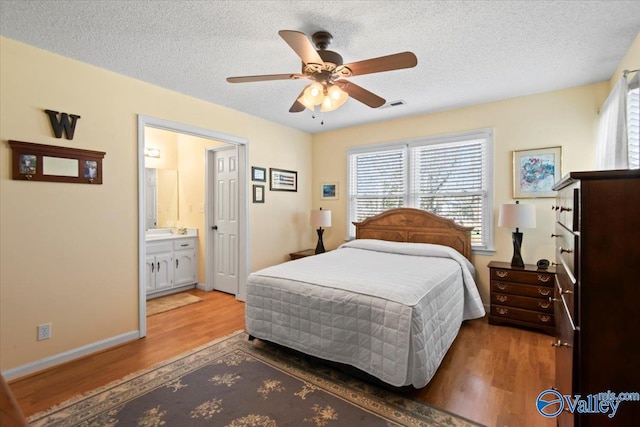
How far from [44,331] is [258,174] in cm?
274

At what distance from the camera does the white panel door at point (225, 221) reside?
4391mm

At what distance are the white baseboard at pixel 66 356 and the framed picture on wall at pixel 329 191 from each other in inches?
125

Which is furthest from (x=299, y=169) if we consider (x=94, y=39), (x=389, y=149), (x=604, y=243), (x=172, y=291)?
(x=604, y=243)

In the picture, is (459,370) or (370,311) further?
(459,370)

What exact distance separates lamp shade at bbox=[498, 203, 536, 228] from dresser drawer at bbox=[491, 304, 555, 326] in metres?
0.88

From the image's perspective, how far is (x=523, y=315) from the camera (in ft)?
10.2

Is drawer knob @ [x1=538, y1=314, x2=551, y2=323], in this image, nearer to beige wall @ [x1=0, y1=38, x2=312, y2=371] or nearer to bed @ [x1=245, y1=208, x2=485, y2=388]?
bed @ [x1=245, y1=208, x2=485, y2=388]

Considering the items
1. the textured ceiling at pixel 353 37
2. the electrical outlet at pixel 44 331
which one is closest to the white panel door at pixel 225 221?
the textured ceiling at pixel 353 37

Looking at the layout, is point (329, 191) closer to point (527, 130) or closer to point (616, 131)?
point (527, 130)

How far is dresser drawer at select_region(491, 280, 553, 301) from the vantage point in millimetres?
2988

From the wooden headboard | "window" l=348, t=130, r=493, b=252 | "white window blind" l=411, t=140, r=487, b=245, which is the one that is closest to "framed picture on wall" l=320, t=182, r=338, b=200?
"window" l=348, t=130, r=493, b=252

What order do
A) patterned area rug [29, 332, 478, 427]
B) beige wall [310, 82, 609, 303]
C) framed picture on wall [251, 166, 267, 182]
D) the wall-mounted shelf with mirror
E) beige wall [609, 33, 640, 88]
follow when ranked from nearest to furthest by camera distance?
patterned area rug [29, 332, 478, 427] → beige wall [609, 33, 640, 88] → the wall-mounted shelf with mirror → beige wall [310, 82, 609, 303] → framed picture on wall [251, 166, 267, 182]

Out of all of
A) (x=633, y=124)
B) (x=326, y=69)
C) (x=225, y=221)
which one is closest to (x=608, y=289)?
(x=633, y=124)

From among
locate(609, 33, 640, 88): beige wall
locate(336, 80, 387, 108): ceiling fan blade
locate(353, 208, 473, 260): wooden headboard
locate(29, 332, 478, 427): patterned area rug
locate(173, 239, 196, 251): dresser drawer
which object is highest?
locate(609, 33, 640, 88): beige wall
